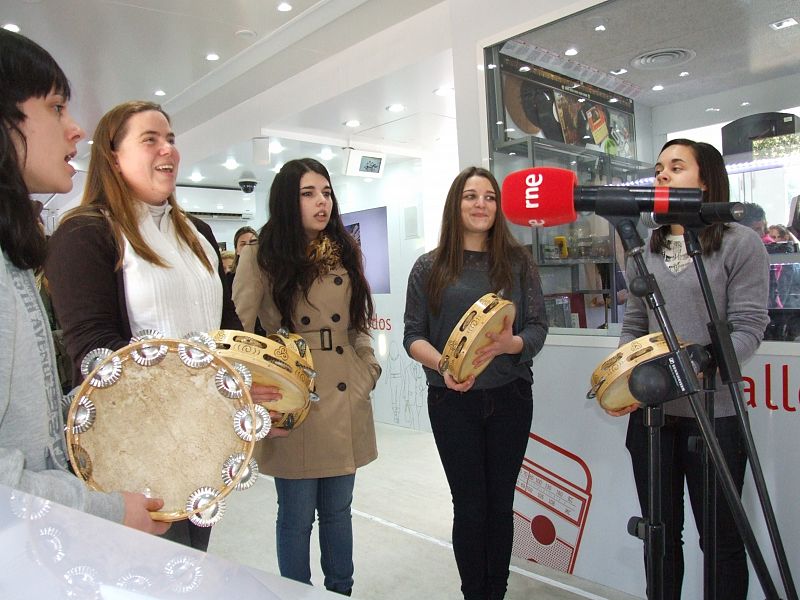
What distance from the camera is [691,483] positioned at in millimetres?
1968

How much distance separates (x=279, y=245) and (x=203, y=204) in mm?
7652

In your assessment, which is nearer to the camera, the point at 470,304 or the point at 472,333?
the point at 472,333

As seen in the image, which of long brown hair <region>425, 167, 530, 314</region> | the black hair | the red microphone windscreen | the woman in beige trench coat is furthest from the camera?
long brown hair <region>425, 167, 530, 314</region>

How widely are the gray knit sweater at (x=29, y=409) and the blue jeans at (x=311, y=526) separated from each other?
123 centimetres

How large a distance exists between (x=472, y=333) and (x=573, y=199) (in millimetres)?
751

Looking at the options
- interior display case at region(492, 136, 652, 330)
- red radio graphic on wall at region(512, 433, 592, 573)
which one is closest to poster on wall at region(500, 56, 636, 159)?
interior display case at region(492, 136, 652, 330)

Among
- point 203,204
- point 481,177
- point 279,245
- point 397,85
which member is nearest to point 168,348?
point 279,245

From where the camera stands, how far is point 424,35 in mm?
4039

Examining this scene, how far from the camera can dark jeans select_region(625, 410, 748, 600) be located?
1890mm

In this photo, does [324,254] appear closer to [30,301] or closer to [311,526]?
[311,526]

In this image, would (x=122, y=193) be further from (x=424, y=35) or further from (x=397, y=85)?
(x=397, y=85)

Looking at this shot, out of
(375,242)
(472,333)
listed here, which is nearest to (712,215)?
(472,333)

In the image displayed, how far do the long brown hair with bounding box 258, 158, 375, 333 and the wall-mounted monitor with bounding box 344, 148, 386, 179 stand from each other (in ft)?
12.7

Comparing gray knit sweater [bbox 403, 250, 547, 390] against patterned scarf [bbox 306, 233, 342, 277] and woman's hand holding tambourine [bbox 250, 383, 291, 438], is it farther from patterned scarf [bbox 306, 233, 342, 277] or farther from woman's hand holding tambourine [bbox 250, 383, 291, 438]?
woman's hand holding tambourine [bbox 250, 383, 291, 438]
